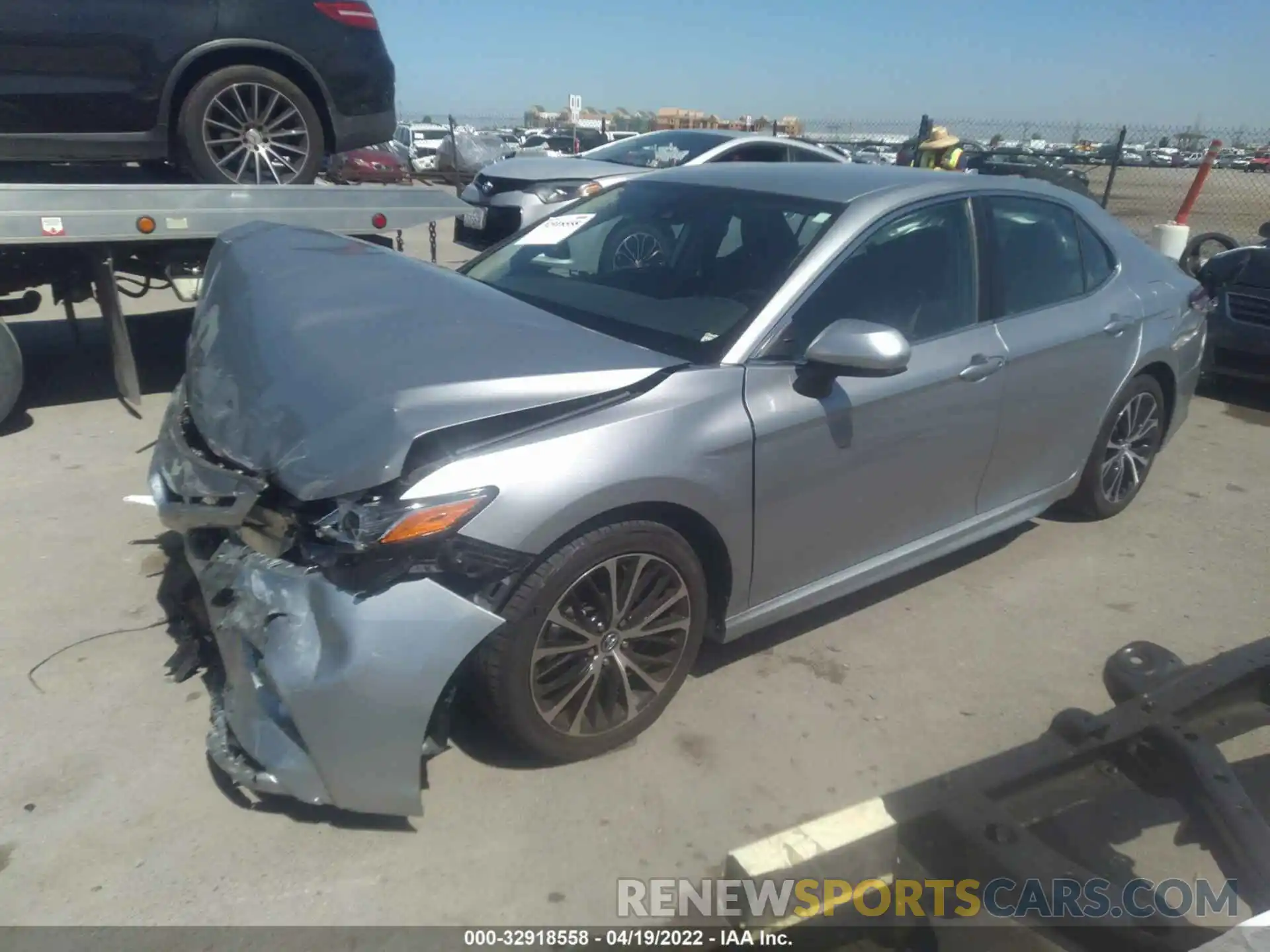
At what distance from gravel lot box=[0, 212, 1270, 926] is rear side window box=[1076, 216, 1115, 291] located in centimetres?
124

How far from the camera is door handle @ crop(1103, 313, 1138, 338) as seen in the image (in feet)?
13.6

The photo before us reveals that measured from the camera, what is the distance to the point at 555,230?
13.4ft

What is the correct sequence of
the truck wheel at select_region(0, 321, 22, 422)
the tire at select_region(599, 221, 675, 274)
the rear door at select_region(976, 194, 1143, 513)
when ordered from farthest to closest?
the truck wheel at select_region(0, 321, 22, 422), the rear door at select_region(976, 194, 1143, 513), the tire at select_region(599, 221, 675, 274)

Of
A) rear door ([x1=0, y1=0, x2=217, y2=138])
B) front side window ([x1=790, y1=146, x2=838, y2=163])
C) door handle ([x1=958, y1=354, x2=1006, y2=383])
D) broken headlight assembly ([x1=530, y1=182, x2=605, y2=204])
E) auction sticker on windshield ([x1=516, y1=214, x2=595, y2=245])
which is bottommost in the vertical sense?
broken headlight assembly ([x1=530, y1=182, x2=605, y2=204])

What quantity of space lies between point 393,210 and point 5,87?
2055 mm

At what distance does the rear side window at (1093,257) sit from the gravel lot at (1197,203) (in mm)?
11538

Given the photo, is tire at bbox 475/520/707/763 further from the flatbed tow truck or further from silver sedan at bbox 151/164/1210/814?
the flatbed tow truck

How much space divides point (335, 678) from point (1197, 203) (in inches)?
1078

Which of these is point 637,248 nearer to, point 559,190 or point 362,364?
point 362,364

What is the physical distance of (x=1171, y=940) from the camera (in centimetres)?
184

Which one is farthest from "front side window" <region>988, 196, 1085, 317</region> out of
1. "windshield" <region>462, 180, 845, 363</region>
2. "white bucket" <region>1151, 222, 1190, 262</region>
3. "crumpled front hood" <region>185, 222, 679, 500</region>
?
"white bucket" <region>1151, 222, 1190, 262</region>

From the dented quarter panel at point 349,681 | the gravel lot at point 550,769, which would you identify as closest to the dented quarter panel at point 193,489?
the dented quarter panel at point 349,681

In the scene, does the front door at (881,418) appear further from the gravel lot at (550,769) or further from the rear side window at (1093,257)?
the rear side window at (1093,257)

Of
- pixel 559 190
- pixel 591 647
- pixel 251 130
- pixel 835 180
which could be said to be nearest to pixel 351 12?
pixel 251 130
